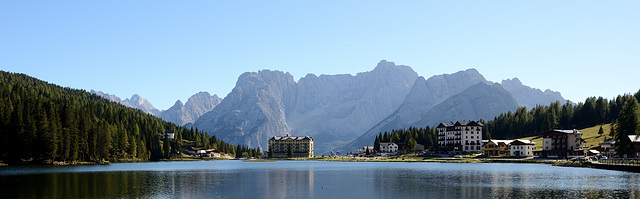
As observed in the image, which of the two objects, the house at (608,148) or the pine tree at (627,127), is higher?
the pine tree at (627,127)

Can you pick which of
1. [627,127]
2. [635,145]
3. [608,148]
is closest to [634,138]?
[635,145]

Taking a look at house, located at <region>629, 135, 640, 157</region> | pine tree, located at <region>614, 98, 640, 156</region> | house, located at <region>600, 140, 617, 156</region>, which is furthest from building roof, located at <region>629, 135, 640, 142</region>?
house, located at <region>600, 140, 617, 156</region>

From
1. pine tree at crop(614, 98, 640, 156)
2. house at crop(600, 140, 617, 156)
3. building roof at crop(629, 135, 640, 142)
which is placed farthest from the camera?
house at crop(600, 140, 617, 156)

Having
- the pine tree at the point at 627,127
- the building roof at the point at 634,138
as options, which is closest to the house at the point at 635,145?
the building roof at the point at 634,138

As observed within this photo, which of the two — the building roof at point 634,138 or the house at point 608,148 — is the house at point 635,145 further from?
the house at point 608,148

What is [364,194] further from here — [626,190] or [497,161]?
[497,161]

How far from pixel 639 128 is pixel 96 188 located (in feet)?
535

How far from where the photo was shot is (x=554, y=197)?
65.8m

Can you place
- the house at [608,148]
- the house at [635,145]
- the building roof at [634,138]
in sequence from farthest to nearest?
1. the house at [608,148]
2. the building roof at [634,138]
3. the house at [635,145]

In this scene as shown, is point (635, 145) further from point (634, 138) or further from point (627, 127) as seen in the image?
point (627, 127)

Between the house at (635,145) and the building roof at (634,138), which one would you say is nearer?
the house at (635,145)

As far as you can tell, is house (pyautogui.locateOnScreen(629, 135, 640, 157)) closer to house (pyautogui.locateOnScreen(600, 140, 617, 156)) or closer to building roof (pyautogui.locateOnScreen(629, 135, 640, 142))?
building roof (pyautogui.locateOnScreen(629, 135, 640, 142))

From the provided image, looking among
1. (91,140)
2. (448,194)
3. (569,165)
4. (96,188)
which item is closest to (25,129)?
(91,140)

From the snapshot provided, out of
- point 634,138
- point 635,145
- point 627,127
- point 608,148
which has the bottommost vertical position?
point 608,148
